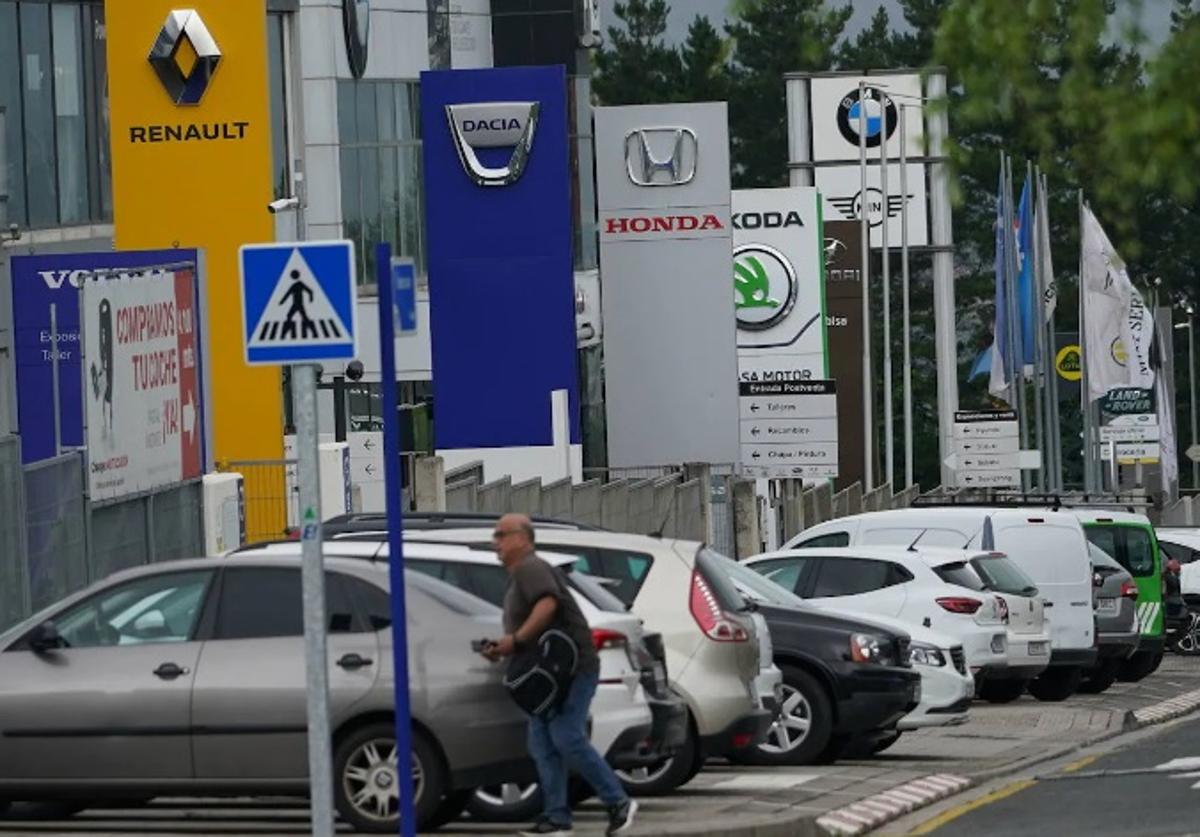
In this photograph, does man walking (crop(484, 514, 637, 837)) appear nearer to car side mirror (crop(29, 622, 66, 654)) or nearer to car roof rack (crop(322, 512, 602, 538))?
car side mirror (crop(29, 622, 66, 654))

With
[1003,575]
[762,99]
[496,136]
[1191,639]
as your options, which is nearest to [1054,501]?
[1191,639]

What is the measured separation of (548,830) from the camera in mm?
15336

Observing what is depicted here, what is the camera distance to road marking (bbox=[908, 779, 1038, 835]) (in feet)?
56.0

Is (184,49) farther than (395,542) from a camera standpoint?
Yes

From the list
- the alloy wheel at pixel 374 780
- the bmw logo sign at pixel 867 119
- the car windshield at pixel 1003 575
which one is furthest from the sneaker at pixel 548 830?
the bmw logo sign at pixel 867 119

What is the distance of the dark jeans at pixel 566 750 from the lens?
14.9m

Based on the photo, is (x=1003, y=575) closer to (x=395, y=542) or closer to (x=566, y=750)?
(x=566, y=750)

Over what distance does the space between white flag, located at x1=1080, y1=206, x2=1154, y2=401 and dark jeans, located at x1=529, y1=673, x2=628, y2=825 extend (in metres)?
43.0

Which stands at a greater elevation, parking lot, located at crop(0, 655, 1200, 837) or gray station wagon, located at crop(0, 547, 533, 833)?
gray station wagon, located at crop(0, 547, 533, 833)

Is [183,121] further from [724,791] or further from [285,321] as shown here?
[285,321]

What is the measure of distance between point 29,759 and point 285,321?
411cm

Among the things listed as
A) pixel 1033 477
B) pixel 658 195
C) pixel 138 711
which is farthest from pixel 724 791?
pixel 1033 477

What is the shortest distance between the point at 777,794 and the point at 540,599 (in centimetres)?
413

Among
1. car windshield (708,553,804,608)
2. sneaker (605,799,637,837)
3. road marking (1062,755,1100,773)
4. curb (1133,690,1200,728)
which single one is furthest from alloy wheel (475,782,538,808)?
curb (1133,690,1200,728)
